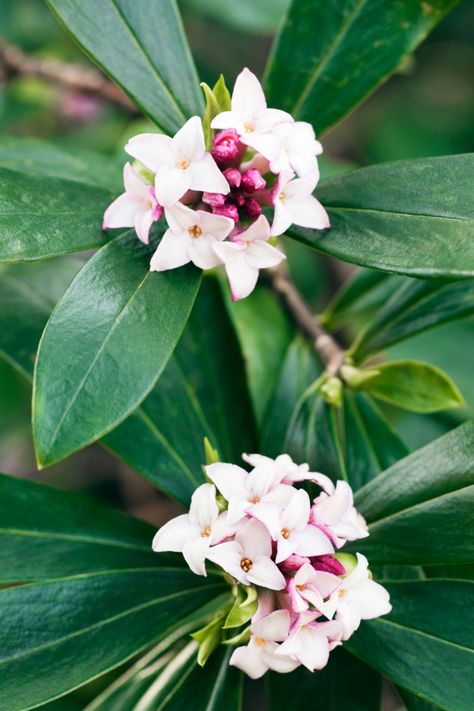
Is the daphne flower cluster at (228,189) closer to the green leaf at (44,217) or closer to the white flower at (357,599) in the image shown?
the green leaf at (44,217)

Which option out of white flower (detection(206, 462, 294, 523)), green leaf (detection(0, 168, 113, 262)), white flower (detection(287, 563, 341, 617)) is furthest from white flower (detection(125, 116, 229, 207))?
white flower (detection(287, 563, 341, 617))

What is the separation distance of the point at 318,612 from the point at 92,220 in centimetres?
49

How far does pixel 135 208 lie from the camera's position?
807mm

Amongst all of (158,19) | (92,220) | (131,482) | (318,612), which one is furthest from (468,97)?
(318,612)

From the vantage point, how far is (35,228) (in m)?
0.78

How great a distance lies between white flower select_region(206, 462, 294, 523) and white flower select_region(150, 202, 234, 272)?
0.21 metres

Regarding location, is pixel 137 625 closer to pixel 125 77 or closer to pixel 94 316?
pixel 94 316

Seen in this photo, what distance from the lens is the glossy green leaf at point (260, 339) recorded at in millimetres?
1163

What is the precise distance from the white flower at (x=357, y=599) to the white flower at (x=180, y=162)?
409mm

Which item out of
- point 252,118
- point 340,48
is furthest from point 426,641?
point 340,48

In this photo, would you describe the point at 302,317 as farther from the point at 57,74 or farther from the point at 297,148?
the point at 57,74

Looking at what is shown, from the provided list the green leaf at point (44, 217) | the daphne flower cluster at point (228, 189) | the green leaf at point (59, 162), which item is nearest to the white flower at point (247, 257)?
the daphne flower cluster at point (228, 189)

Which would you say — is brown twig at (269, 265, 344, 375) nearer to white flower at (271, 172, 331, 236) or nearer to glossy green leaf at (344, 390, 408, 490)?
glossy green leaf at (344, 390, 408, 490)

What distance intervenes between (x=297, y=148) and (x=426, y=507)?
1.36 ft
